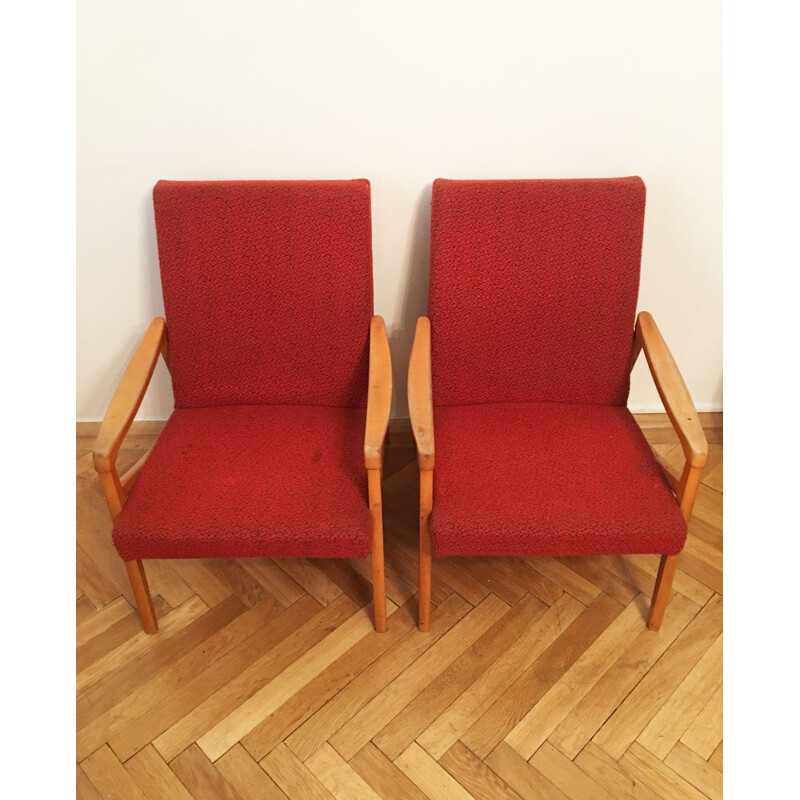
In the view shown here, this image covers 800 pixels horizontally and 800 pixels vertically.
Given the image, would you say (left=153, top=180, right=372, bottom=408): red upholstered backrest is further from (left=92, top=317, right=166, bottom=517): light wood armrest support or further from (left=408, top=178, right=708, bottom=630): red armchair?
Answer: (left=408, top=178, right=708, bottom=630): red armchair

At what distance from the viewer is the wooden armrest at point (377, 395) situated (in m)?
1.55

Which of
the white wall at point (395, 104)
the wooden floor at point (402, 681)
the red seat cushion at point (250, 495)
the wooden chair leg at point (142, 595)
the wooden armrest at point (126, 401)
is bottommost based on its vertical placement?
the wooden floor at point (402, 681)

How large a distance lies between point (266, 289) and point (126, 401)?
45 centimetres

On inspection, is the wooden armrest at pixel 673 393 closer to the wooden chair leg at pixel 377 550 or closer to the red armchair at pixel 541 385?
the red armchair at pixel 541 385

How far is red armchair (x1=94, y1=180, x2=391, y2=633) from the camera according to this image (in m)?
1.60

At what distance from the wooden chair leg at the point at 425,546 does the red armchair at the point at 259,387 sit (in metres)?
0.10

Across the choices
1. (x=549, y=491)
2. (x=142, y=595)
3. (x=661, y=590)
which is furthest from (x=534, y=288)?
(x=142, y=595)

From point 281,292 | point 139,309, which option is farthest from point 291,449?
point 139,309

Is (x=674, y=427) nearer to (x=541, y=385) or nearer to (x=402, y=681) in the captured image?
(x=541, y=385)

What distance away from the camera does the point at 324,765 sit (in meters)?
1.58

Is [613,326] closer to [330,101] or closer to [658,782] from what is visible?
[330,101]

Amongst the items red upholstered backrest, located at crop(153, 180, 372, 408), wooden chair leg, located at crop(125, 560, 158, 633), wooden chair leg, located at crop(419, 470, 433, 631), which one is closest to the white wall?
red upholstered backrest, located at crop(153, 180, 372, 408)

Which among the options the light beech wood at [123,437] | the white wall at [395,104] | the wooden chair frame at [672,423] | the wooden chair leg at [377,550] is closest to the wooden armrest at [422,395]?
the wooden chair frame at [672,423]

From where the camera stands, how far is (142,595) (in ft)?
5.89
